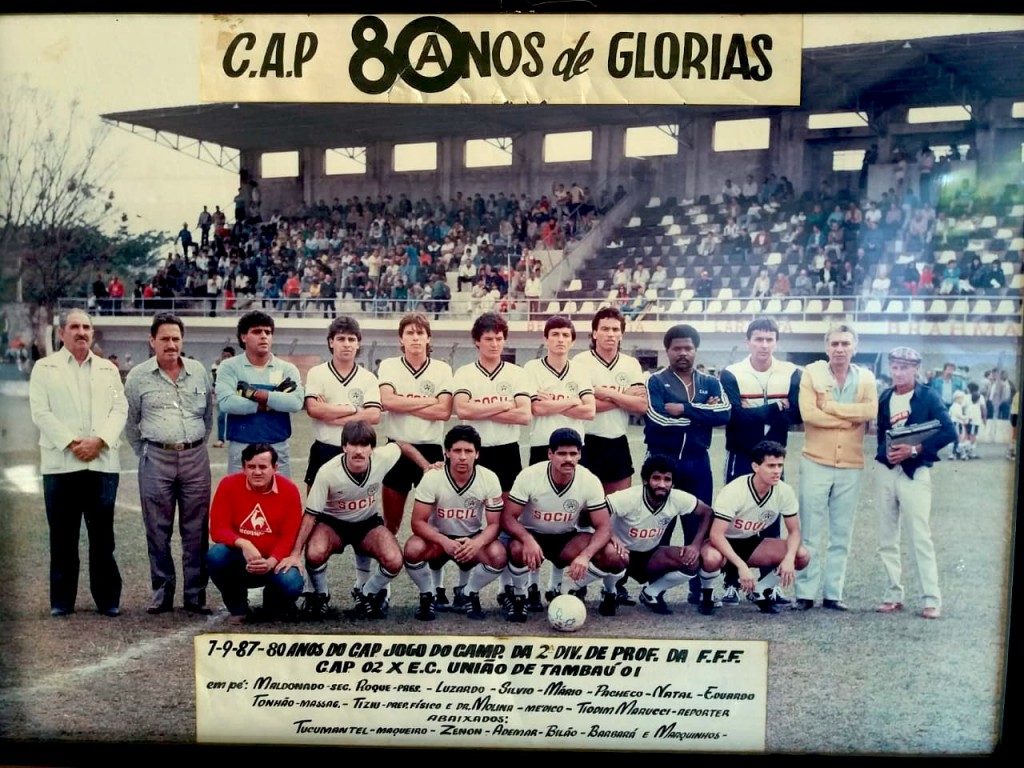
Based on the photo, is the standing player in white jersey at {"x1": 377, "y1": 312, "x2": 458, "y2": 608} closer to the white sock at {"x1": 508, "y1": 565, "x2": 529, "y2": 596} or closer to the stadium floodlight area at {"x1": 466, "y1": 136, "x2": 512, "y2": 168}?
the white sock at {"x1": 508, "y1": 565, "x2": 529, "y2": 596}

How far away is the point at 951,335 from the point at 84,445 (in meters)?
3.22

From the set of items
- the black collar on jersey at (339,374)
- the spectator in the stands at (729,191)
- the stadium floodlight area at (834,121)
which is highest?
the stadium floodlight area at (834,121)

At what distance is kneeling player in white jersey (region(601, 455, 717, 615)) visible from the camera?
10.7 feet

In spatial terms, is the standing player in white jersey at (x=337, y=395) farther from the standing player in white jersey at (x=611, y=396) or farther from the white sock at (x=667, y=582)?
the white sock at (x=667, y=582)

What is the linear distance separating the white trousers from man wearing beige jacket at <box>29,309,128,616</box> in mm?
2892

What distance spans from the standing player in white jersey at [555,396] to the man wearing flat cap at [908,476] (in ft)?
3.68

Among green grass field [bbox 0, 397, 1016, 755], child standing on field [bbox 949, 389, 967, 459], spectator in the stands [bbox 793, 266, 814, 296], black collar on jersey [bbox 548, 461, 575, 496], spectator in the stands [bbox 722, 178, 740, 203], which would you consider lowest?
green grass field [bbox 0, 397, 1016, 755]

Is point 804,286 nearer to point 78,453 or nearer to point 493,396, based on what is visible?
point 493,396

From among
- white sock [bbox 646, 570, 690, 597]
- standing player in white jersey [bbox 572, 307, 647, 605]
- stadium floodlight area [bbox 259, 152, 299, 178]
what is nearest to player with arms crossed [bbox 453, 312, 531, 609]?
standing player in white jersey [bbox 572, 307, 647, 605]

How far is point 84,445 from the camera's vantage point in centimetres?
324

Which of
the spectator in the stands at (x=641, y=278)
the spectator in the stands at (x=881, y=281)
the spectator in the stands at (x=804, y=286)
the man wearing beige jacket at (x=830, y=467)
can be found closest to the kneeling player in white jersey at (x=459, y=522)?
the spectator in the stands at (x=641, y=278)

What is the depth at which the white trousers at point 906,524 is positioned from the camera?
3.22 metres

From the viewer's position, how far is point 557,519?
328cm

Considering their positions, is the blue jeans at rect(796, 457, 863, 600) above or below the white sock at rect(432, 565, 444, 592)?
above
